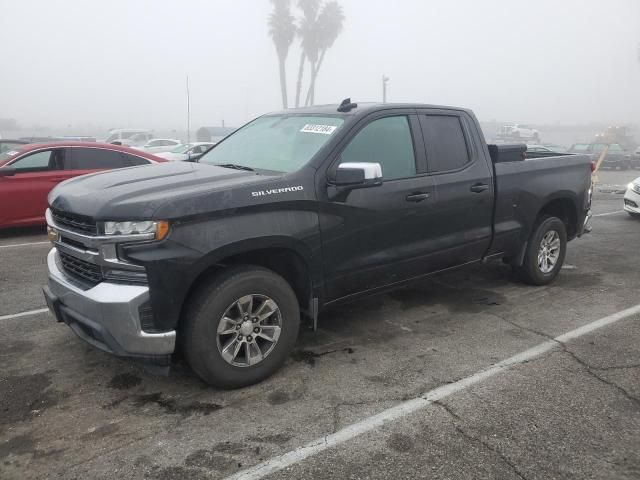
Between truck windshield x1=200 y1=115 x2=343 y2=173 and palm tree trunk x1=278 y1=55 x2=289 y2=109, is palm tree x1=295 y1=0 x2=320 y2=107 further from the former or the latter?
truck windshield x1=200 y1=115 x2=343 y2=173

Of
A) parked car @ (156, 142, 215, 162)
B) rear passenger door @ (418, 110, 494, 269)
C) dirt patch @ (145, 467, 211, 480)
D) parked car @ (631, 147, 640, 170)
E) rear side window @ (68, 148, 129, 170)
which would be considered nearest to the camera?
dirt patch @ (145, 467, 211, 480)

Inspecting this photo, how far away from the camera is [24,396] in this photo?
3.41 meters

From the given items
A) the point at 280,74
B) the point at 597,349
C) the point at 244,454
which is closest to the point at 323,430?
the point at 244,454

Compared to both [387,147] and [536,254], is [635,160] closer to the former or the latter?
[536,254]

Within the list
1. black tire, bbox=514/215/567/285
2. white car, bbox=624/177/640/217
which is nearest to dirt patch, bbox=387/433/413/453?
black tire, bbox=514/215/567/285

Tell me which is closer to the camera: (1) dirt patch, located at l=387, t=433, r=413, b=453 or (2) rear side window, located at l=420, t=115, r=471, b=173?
(1) dirt patch, located at l=387, t=433, r=413, b=453

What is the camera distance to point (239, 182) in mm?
3424

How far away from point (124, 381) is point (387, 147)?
255cm

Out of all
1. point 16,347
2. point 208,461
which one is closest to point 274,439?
point 208,461

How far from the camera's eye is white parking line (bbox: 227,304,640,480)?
2695mm

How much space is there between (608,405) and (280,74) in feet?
191

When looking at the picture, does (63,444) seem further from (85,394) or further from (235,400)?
(235,400)

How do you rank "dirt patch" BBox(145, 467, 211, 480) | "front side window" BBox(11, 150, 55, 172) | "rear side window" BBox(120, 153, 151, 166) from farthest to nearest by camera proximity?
"rear side window" BBox(120, 153, 151, 166), "front side window" BBox(11, 150, 55, 172), "dirt patch" BBox(145, 467, 211, 480)

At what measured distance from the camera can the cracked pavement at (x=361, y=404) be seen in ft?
8.96
